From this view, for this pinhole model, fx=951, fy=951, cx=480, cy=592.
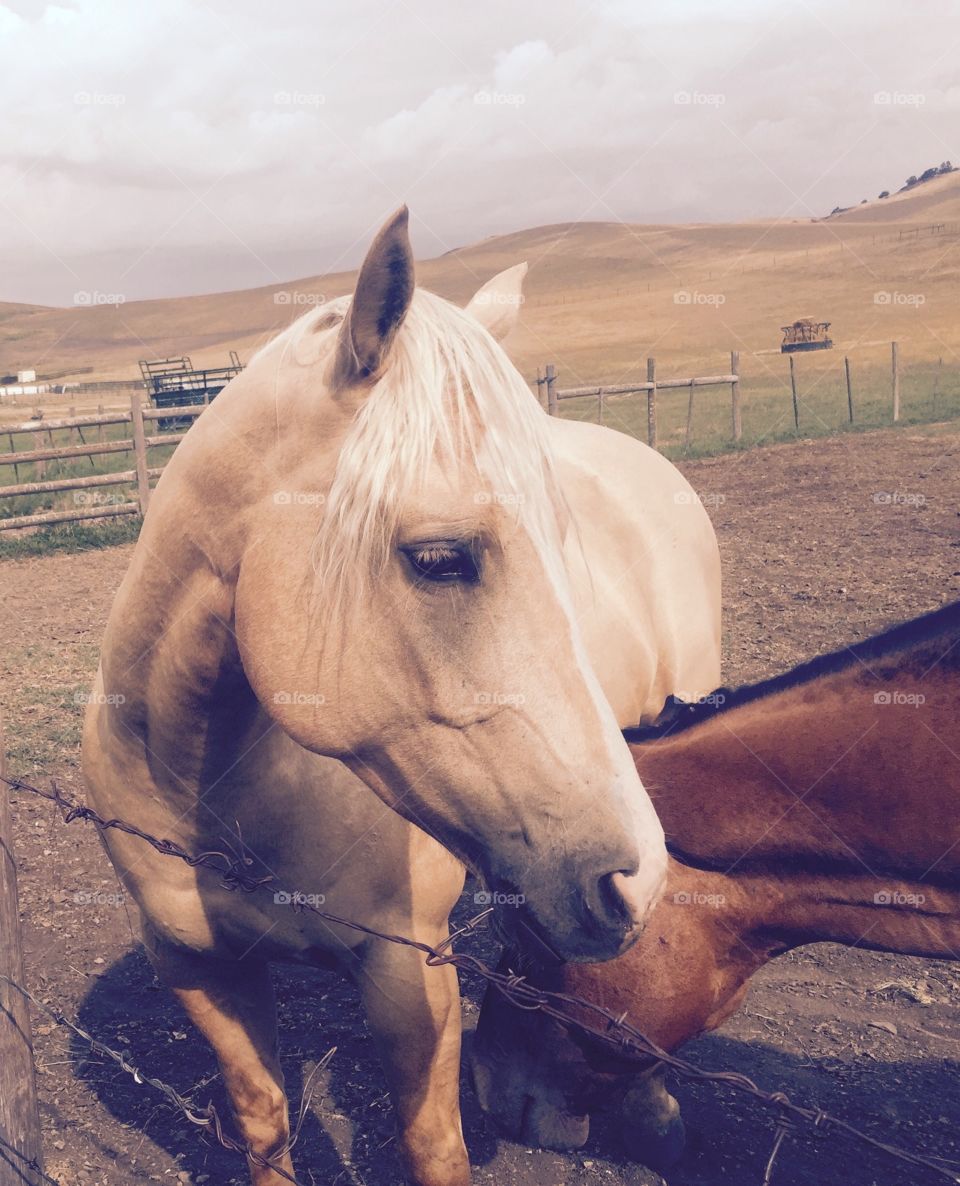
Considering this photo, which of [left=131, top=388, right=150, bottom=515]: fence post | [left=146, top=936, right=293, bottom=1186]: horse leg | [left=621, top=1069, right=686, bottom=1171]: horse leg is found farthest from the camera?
[left=131, top=388, right=150, bottom=515]: fence post

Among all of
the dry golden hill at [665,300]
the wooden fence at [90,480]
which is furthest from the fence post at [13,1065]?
the dry golden hill at [665,300]

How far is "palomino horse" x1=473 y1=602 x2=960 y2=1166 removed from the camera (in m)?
1.73

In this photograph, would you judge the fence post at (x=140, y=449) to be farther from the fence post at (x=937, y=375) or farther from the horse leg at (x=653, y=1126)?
the fence post at (x=937, y=375)

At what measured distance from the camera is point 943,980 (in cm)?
361

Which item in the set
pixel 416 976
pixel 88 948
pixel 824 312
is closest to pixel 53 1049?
pixel 88 948

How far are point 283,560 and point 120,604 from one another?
558mm

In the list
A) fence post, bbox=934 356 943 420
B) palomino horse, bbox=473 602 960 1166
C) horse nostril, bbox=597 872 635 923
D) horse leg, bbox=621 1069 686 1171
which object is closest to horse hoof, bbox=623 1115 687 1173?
horse leg, bbox=621 1069 686 1171

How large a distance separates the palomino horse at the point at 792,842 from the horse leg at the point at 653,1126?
34.6 inches

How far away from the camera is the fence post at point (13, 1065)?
1962mm

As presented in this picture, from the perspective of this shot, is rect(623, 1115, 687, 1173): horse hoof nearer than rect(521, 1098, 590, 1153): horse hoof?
No

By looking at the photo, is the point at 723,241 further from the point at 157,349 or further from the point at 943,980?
the point at 943,980

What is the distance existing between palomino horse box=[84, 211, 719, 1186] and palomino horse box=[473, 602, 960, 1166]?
33 centimetres

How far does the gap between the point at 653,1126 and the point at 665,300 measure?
2442 inches

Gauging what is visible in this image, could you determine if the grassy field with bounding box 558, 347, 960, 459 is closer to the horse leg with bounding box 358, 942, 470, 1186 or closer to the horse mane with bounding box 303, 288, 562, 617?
the horse leg with bounding box 358, 942, 470, 1186
